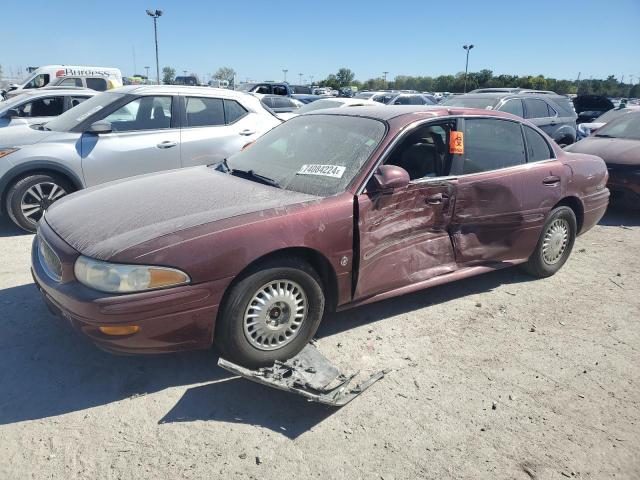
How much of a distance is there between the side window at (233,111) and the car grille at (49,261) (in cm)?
394

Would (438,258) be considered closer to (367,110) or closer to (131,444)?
(367,110)

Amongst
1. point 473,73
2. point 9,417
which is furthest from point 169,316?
point 473,73

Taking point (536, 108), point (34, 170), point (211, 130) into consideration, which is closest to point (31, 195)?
point (34, 170)

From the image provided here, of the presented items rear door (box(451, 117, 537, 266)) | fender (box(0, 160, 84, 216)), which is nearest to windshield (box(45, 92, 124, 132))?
fender (box(0, 160, 84, 216))

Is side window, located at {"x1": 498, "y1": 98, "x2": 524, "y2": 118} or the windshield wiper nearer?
the windshield wiper

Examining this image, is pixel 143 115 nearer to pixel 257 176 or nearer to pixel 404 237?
pixel 257 176

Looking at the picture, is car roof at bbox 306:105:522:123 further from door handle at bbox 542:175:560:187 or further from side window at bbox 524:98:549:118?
side window at bbox 524:98:549:118

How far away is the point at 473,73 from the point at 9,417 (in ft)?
212

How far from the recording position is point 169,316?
2676mm

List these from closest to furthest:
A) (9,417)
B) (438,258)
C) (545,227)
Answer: (9,417), (438,258), (545,227)

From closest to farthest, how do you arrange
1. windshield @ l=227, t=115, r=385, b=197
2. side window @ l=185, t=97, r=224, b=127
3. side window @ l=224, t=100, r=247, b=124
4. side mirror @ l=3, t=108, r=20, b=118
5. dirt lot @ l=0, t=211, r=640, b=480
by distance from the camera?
dirt lot @ l=0, t=211, r=640, b=480, windshield @ l=227, t=115, r=385, b=197, side window @ l=185, t=97, r=224, b=127, side window @ l=224, t=100, r=247, b=124, side mirror @ l=3, t=108, r=20, b=118

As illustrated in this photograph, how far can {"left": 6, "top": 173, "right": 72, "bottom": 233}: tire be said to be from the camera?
18.3ft

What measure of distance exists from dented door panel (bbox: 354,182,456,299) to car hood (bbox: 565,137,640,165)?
4668 mm

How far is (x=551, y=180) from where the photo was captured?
4.48m
